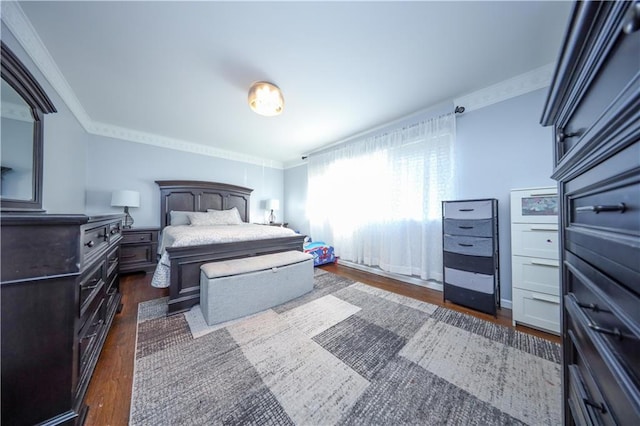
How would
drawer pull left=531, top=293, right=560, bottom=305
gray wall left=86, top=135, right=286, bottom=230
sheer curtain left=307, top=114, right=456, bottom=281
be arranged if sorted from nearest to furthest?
drawer pull left=531, top=293, right=560, bottom=305, sheer curtain left=307, top=114, right=456, bottom=281, gray wall left=86, top=135, right=286, bottom=230

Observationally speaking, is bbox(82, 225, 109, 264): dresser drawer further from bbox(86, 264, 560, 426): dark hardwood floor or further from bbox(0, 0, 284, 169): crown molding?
bbox(0, 0, 284, 169): crown molding

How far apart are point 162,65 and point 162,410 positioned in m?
2.56

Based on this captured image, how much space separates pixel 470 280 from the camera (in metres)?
2.03

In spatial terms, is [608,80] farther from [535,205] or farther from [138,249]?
[138,249]

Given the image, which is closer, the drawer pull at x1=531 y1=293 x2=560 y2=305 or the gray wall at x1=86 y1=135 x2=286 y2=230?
the drawer pull at x1=531 y1=293 x2=560 y2=305

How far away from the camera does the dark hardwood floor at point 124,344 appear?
1009mm

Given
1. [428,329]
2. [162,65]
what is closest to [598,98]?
[428,329]

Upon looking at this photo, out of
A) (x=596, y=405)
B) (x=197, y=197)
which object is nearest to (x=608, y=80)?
(x=596, y=405)

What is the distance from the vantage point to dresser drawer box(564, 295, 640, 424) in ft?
1.26

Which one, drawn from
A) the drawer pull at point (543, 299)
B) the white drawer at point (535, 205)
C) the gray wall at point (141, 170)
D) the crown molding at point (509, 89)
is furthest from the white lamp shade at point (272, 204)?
the drawer pull at point (543, 299)

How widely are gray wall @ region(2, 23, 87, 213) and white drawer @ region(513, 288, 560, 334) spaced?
4.30 meters

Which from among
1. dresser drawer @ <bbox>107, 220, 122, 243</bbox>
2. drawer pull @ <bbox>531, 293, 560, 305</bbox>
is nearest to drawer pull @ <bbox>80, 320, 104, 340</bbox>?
dresser drawer @ <bbox>107, 220, 122, 243</bbox>

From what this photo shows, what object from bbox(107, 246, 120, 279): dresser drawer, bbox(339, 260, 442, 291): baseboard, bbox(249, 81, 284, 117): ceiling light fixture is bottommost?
bbox(339, 260, 442, 291): baseboard

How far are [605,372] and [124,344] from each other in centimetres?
242
